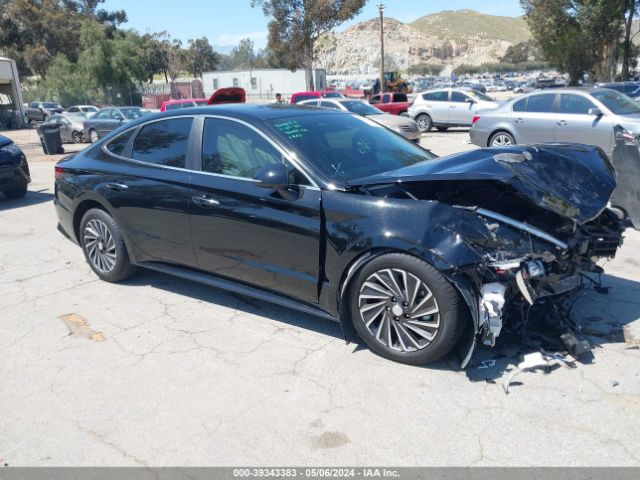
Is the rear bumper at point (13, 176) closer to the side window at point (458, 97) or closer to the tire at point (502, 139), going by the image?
the tire at point (502, 139)

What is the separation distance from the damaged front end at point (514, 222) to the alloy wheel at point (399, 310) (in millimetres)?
257

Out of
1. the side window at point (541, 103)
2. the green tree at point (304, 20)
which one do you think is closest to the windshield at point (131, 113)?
the side window at point (541, 103)

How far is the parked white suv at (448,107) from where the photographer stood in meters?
19.5

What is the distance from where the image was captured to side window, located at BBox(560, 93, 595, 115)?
10703 mm

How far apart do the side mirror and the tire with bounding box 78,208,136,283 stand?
1.97 meters

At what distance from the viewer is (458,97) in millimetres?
19938

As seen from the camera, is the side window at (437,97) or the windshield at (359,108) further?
the side window at (437,97)

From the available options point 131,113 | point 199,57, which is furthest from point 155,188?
point 199,57

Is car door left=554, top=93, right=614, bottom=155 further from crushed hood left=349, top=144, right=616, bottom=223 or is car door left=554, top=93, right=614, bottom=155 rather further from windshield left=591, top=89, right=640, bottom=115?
crushed hood left=349, top=144, right=616, bottom=223

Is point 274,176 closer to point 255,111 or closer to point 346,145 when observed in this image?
point 346,145

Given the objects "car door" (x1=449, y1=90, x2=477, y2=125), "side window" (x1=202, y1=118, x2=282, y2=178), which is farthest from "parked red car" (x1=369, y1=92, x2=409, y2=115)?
"side window" (x1=202, y1=118, x2=282, y2=178)

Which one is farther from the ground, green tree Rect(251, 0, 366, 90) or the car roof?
green tree Rect(251, 0, 366, 90)

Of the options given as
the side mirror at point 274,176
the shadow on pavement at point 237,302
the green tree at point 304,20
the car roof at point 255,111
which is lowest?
the shadow on pavement at point 237,302
